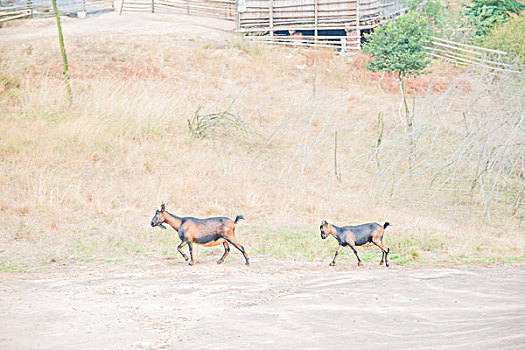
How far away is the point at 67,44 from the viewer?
18547mm

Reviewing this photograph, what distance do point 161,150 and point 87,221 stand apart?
131 inches

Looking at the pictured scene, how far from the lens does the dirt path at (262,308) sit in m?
3.74

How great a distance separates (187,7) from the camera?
2928cm

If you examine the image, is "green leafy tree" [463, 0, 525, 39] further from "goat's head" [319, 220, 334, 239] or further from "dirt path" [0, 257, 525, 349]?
"goat's head" [319, 220, 334, 239]

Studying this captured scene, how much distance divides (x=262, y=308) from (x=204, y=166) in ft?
Answer: 19.9

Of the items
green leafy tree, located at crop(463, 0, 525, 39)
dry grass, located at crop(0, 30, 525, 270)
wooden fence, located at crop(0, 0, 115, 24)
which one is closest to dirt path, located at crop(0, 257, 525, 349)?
dry grass, located at crop(0, 30, 525, 270)

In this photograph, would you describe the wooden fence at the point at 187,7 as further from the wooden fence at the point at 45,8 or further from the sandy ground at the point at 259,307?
the sandy ground at the point at 259,307

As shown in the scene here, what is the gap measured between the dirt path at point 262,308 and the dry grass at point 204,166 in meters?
1.00

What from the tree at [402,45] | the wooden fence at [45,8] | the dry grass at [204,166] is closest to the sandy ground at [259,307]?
the dry grass at [204,166]

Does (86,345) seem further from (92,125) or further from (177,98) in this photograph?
(177,98)

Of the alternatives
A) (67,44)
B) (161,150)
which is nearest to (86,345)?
(161,150)

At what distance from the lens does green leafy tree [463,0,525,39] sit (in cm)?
2045

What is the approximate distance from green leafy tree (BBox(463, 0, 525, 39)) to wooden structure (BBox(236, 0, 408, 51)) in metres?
3.14

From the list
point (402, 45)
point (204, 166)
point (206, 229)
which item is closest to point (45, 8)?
point (402, 45)
